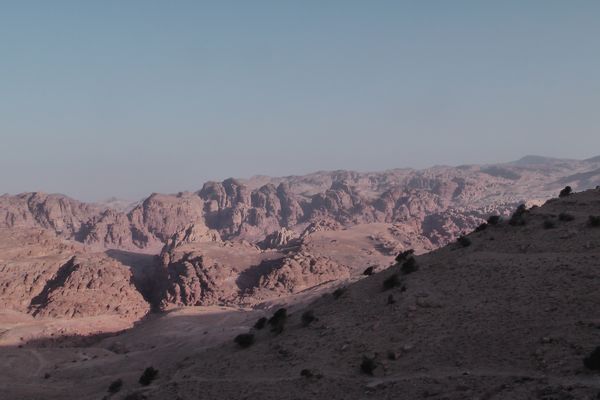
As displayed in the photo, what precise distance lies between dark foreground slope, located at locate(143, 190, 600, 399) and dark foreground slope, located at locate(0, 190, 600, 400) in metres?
0.06

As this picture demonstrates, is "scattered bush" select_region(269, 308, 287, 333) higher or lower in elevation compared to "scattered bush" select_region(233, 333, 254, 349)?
higher

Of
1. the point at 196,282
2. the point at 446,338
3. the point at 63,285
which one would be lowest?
the point at 196,282

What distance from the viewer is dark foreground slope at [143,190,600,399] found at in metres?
15.9

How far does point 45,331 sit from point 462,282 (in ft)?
146

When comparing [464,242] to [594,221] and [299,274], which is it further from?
[299,274]

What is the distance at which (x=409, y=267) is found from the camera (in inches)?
1124

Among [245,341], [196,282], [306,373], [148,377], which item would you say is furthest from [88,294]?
[306,373]

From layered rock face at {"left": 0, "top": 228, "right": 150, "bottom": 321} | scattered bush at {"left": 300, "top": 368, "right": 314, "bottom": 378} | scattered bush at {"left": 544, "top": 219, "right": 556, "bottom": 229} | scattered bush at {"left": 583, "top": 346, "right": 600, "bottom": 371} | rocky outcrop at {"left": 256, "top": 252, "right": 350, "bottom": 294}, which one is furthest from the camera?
rocky outcrop at {"left": 256, "top": 252, "right": 350, "bottom": 294}

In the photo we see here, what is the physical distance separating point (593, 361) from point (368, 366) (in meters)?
7.71

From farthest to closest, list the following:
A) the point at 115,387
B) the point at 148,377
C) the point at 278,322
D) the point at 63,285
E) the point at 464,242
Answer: the point at 63,285 → the point at 464,242 → the point at 115,387 → the point at 278,322 → the point at 148,377

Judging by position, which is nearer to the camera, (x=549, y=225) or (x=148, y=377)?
(x=148, y=377)

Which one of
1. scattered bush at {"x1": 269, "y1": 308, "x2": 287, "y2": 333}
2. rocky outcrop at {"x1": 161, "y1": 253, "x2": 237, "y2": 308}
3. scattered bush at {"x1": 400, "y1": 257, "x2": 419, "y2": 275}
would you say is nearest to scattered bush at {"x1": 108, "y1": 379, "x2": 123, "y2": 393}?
scattered bush at {"x1": 269, "y1": 308, "x2": 287, "y2": 333}

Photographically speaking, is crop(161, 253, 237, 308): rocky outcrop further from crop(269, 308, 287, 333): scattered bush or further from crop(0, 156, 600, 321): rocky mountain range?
crop(269, 308, 287, 333): scattered bush

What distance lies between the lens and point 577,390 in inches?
507
